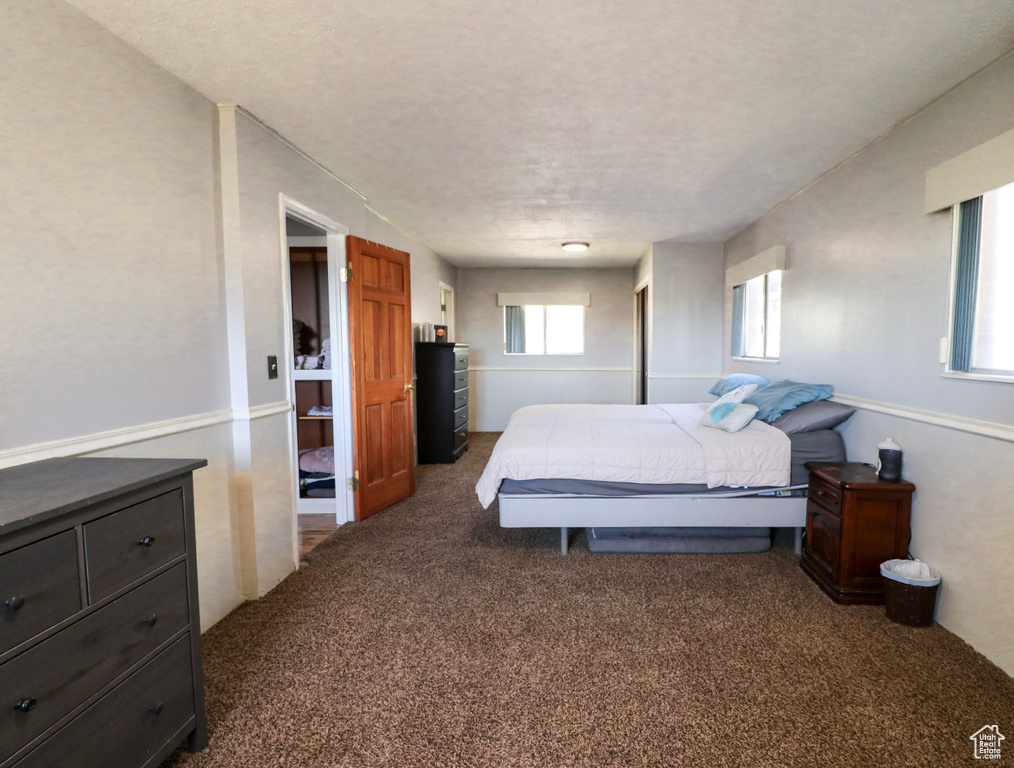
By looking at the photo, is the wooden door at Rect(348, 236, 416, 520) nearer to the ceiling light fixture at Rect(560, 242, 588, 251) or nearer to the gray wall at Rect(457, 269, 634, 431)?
the ceiling light fixture at Rect(560, 242, 588, 251)

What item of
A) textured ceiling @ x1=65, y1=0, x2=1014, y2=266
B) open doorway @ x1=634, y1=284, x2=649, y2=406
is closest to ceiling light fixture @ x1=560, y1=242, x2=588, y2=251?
A: open doorway @ x1=634, y1=284, x2=649, y2=406

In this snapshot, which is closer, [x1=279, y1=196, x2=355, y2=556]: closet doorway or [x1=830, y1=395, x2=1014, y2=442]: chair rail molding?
[x1=830, y1=395, x2=1014, y2=442]: chair rail molding

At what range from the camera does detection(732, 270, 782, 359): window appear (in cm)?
441

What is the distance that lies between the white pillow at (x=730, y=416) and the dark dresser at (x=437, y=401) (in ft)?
9.49

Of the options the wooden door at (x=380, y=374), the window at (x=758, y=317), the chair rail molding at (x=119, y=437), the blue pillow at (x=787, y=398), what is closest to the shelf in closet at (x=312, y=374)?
the wooden door at (x=380, y=374)

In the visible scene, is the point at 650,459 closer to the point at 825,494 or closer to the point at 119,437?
the point at 825,494

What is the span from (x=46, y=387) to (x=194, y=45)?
1339 millimetres

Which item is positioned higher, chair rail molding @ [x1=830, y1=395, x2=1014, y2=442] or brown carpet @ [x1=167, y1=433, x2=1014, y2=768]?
chair rail molding @ [x1=830, y1=395, x2=1014, y2=442]

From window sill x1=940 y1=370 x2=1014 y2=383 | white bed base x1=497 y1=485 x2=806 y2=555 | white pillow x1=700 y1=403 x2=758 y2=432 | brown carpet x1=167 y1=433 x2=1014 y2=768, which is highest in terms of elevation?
window sill x1=940 y1=370 x2=1014 y2=383

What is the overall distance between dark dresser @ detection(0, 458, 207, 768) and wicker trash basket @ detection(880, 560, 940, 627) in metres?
2.78

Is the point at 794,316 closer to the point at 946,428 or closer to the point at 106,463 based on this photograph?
the point at 946,428

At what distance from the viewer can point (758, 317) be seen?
486 cm

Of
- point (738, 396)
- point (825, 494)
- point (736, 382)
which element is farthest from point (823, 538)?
point (736, 382)

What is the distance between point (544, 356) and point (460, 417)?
2.18 metres
